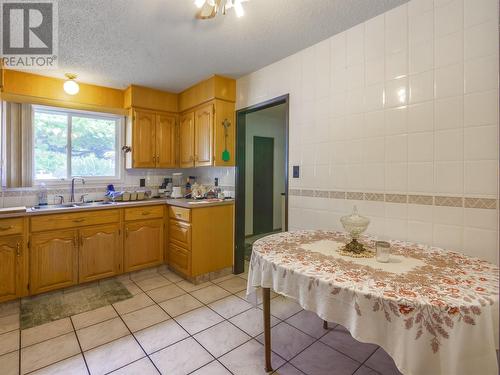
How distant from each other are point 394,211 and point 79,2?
100.0 inches

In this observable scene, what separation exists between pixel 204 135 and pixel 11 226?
203 cm

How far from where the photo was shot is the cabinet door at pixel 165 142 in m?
3.50

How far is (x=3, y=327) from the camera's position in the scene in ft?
6.64

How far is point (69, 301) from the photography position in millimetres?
2453

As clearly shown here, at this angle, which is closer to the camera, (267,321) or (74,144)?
(267,321)

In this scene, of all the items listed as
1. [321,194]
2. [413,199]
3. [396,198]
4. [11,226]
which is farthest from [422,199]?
[11,226]

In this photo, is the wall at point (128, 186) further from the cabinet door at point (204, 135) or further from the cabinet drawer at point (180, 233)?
the cabinet drawer at point (180, 233)

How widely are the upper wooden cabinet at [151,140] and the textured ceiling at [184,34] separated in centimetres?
60

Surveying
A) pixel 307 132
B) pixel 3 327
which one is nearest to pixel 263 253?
pixel 307 132

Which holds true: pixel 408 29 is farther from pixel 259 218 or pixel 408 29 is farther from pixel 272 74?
pixel 259 218

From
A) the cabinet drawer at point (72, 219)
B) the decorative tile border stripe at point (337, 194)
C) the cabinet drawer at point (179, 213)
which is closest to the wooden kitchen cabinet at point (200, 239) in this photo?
the cabinet drawer at point (179, 213)

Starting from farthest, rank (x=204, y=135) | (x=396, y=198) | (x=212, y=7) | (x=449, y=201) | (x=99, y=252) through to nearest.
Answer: (x=204, y=135) → (x=99, y=252) → (x=396, y=198) → (x=212, y=7) → (x=449, y=201)

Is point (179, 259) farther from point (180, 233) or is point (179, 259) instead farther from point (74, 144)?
point (74, 144)

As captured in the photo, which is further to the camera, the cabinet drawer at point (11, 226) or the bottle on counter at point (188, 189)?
the bottle on counter at point (188, 189)
